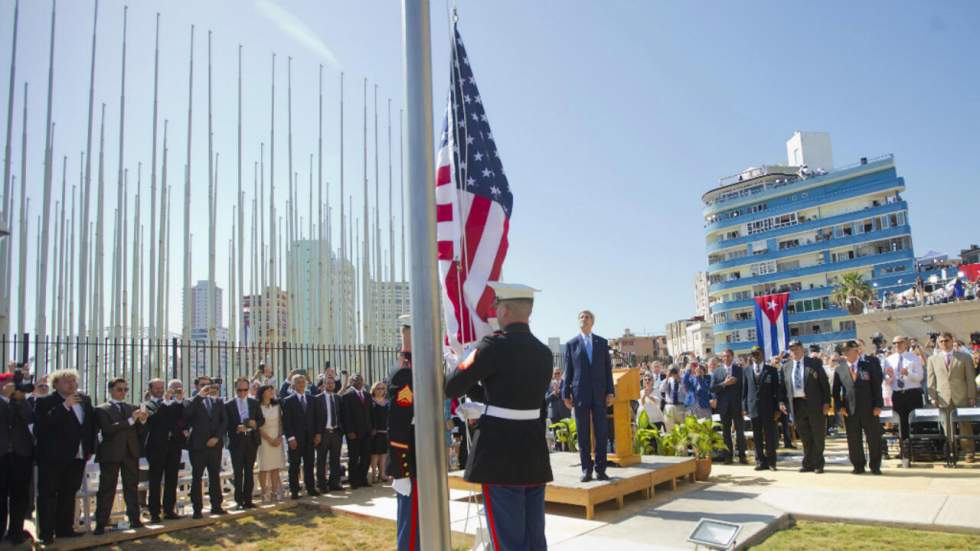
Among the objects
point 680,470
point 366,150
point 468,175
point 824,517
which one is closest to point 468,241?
point 468,175

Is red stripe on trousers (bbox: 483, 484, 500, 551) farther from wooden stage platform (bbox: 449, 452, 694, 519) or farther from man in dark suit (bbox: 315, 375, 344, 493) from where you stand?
man in dark suit (bbox: 315, 375, 344, 493)

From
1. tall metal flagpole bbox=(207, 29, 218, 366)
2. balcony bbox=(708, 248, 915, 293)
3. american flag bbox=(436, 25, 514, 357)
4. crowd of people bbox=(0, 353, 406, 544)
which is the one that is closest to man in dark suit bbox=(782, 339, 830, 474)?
crowd of people bbox=(0, 353, 406, 544)

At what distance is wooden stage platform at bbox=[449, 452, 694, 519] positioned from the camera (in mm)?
7224

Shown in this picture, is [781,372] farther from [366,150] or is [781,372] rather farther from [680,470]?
[366,150]

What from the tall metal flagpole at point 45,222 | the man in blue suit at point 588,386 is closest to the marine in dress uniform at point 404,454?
the man in blue suit at point 588,386

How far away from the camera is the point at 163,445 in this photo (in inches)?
354

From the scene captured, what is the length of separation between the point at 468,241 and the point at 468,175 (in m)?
0.64

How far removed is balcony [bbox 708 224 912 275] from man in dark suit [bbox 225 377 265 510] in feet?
240

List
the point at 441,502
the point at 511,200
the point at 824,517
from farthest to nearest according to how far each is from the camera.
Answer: the point at 824,517, the point at 511,200, the point at 441,502

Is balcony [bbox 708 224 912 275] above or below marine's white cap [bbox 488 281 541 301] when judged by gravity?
above

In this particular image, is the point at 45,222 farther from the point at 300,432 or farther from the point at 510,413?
the point at 510,413

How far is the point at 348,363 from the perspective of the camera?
2291cm

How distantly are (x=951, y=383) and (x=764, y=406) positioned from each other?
116 inches

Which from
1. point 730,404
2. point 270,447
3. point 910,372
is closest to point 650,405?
point 730,404
